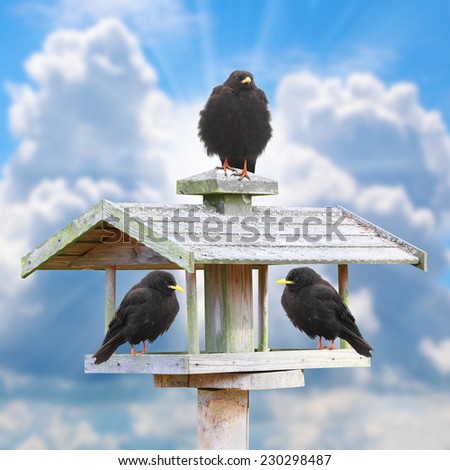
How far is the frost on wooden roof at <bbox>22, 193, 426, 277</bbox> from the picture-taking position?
323 inches

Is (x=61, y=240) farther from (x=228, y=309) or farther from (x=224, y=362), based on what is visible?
(x=224, y=362)

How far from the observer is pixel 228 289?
353 inches

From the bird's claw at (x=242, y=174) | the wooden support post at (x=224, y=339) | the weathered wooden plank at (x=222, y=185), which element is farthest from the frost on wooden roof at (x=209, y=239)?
the wooden support post at (x=224, y=339)

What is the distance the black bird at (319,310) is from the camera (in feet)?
29.0

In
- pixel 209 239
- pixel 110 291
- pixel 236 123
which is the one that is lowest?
pixel 110 291

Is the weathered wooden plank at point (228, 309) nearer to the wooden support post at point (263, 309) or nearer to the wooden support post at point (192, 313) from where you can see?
the wooden support post at point (263, 309)

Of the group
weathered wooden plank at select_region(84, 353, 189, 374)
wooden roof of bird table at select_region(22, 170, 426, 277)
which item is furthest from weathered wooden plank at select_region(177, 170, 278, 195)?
weathered wooden plank at select_region(84, 353, 189, 374)

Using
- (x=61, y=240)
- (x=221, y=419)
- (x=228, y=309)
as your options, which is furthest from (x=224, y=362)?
(x=61, y=240)

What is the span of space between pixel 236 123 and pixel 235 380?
2.70m

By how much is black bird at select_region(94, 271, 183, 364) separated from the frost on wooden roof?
0.23m

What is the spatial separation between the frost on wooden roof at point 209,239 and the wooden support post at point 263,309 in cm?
56

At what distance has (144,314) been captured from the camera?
845 centimetres

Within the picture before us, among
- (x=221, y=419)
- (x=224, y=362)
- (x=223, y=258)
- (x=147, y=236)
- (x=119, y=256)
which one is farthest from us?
(x=119, y=256)
